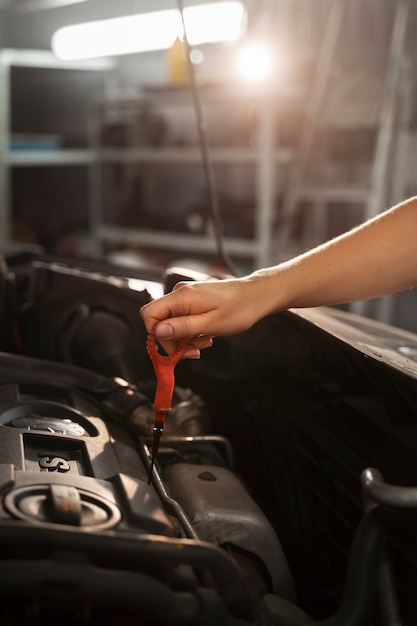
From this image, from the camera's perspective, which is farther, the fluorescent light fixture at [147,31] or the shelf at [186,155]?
the fluorescent light fixture at [147,31]

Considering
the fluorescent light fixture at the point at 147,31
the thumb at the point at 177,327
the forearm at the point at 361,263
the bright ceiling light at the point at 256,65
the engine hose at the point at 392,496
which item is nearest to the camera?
the engine hose at the point at 392,496

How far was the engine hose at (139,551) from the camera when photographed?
25.6 inches

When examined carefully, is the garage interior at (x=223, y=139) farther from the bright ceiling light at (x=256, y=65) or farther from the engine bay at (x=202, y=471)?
the engine bay at (x=202, y=471)

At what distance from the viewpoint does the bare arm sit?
907mm

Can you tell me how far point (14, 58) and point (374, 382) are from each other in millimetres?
5073

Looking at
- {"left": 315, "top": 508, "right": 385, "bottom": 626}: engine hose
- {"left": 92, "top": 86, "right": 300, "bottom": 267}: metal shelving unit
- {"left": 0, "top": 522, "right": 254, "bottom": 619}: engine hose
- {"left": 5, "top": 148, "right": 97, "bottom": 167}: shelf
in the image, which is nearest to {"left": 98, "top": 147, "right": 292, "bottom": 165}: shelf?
{"left": 92, "top": 86, "right": 300, "bottom": 267}: metal shelving unit

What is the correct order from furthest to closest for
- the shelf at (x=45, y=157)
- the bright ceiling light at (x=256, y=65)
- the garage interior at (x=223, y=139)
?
the shelf at (x=45, y=157)
the bright ceiling light at (x=256, y=65)
the garage interior at (x=223, y=139)

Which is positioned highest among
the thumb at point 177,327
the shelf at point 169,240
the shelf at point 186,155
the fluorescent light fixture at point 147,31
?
the fluorescent light fixture at point 147,31

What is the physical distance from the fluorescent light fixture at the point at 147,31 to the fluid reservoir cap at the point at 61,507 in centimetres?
434

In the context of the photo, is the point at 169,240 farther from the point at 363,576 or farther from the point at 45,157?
the point at 363,576

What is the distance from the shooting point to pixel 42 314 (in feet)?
4.75

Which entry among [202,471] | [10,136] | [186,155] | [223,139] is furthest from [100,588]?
[10,136]

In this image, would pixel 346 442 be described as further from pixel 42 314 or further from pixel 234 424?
pixel 42 314

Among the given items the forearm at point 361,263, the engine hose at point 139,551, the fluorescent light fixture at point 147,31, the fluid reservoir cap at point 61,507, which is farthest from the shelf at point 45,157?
the engine hose at point 139,551
